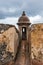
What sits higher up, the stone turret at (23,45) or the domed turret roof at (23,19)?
the domed turret roof at (23,19)

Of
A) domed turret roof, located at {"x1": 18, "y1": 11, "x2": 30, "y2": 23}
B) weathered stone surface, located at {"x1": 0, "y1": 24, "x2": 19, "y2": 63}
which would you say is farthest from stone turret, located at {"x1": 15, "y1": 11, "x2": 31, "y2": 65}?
weathered stone surface, located at {"x1": 0, "y1": 24, "x2": 19, "y2": 63}

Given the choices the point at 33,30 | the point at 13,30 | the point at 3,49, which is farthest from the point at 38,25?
the point at 3,49

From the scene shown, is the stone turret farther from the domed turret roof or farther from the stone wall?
the stone wall

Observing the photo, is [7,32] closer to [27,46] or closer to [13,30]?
[13,30]

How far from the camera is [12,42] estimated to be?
57.4 feet

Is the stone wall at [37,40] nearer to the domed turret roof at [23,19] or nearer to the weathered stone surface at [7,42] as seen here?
the weathered stone surface at [7,42]

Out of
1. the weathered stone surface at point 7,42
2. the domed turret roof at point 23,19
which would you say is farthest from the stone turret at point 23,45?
the weathered stone surface at point 7,42

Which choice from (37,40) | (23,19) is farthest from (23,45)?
(23,19)

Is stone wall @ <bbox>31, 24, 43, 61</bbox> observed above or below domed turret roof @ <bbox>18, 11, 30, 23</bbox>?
below

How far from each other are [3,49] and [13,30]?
5.82ft

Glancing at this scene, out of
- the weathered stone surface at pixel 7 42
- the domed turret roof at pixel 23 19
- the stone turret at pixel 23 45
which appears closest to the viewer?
the weathered stone surface at pixel 7 42

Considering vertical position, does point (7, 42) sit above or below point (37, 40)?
below

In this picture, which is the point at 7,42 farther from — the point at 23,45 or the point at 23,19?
the point at 23,19

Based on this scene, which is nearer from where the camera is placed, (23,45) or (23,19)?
(23,45)
